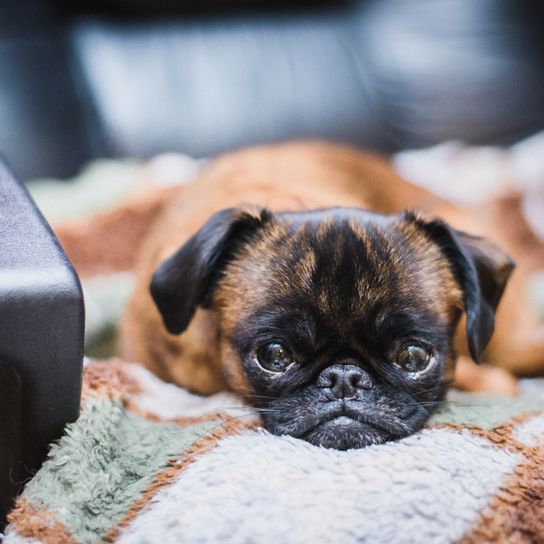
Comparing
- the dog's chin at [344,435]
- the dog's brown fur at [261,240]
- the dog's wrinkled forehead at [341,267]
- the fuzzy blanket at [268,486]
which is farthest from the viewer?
the dog's brown fur at [261,240]

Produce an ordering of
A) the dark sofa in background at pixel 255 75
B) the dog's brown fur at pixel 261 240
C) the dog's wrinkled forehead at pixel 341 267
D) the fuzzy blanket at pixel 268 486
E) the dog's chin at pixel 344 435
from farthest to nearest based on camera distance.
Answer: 1. the dark sofa in background at pixel 255 75
2. the dog's brown fur at pixel 261 240
3. the dog's wrinkled forehead at pixel 341 267
4. the dog's chin at pixel 344 435
5. the fuzzy blanket at pixel 268 486

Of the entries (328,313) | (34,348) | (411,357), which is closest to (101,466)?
(34,348)

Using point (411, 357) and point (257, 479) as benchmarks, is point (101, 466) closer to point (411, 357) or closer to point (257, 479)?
point (257, 479)

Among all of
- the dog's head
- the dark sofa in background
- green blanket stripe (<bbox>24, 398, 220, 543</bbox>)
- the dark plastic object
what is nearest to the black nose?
the dog's head

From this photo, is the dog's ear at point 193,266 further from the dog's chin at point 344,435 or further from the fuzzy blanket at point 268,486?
the dog's chin at point 344,435

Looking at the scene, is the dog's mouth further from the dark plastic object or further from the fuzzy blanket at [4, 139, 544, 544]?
the dark plastic object

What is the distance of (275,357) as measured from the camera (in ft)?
5.30

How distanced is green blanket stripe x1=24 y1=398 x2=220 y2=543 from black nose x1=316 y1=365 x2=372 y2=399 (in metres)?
0.24

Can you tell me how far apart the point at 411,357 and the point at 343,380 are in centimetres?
18

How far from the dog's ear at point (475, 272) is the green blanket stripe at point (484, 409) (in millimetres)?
110

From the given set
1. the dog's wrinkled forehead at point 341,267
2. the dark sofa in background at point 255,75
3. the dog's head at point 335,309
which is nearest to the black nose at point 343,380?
the dog's head at point 335,309

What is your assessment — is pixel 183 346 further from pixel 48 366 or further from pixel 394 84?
pixel 394 84

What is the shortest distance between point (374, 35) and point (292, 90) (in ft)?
1.76

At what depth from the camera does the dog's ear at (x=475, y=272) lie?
1.66 m
